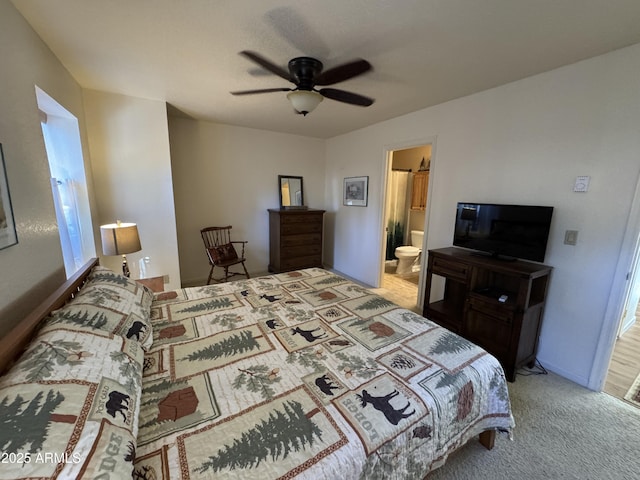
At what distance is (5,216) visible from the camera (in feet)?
3.82

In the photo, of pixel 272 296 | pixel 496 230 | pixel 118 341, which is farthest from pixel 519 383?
pixel 118 341

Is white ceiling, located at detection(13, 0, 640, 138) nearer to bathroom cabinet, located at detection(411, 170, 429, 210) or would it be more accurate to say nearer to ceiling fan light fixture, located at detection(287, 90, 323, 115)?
ceiling fan light fixture, located at detection(287, 90, 323, 115)

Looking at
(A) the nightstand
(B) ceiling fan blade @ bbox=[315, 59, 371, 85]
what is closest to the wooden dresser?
(A) the nightstand

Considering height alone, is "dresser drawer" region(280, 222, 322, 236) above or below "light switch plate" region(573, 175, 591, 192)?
below

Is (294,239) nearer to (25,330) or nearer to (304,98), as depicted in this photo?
(304,98)

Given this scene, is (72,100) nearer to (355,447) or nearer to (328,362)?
(328,362)

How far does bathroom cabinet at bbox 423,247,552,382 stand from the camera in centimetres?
199

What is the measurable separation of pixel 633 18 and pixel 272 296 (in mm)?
2740

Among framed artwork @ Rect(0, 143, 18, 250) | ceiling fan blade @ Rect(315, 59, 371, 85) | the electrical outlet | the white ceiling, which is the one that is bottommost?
the electrical outlet

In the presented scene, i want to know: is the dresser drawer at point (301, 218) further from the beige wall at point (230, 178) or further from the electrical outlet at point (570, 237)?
the electrical outlet at point (570, 237)

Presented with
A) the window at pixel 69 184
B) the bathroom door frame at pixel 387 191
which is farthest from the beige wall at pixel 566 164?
the window at pixel 69 184

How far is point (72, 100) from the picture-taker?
2.21 meters

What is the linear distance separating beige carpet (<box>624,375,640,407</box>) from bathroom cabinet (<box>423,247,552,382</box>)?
550 mm

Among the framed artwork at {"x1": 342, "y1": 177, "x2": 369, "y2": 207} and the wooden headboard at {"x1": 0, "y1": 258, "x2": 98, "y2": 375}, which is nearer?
the wooden headboard at {"x1": 0, "y1": 258, "x2": 98, "y2": 375}
